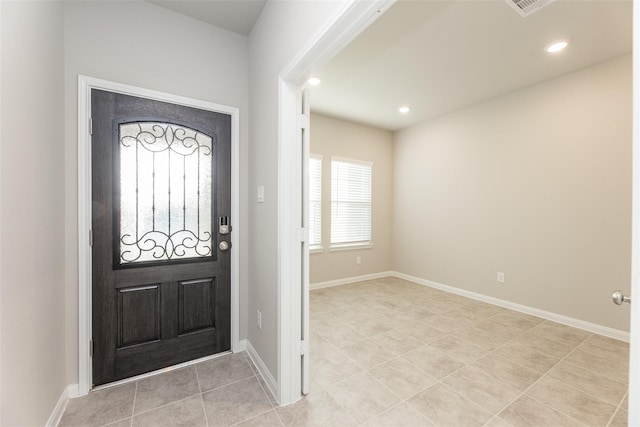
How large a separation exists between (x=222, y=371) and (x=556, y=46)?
4.20m

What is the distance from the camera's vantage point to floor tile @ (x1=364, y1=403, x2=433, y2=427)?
5.38 ft

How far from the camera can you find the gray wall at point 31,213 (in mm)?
1174

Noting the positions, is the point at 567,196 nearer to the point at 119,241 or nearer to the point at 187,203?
the point at 187,203

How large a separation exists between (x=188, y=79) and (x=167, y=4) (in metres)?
0.56

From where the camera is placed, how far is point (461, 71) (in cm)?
306

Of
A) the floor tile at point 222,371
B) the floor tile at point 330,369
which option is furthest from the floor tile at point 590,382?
the floor tile at point 222,371

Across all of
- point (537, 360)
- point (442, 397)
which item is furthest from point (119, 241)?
point (537, 360)

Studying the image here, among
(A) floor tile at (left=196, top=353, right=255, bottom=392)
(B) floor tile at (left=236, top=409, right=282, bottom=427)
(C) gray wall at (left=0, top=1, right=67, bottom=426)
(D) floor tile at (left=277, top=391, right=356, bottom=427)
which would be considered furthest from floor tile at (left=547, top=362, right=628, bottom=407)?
(C) gray wall at (left=0, top=1, right=67, bottom=426)

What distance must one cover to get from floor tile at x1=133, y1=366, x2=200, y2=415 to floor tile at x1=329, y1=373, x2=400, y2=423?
1.02 m

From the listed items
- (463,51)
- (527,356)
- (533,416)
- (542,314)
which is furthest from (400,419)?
(463,51)

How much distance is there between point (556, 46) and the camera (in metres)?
2.58

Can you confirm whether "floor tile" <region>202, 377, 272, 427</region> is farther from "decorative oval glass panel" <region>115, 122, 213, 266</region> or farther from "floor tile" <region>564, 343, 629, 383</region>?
"floor tile" <region>564, 343, 629, 383</region>

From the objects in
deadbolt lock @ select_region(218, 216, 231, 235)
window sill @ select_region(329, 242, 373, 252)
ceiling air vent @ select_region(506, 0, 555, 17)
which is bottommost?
window sill @ select_region(329, 242, 373, 252)

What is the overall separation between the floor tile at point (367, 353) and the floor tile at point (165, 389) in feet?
4.19
